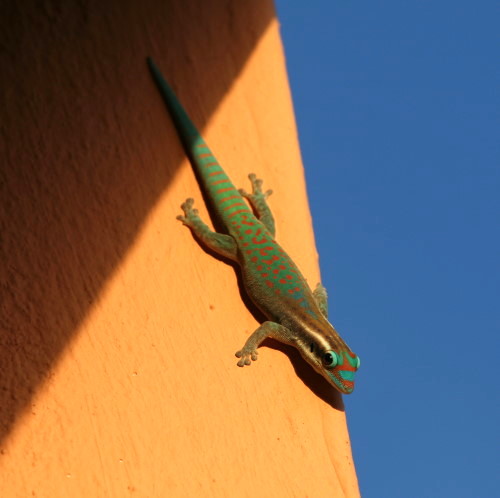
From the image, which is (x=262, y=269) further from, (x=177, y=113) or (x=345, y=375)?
(x=177, y=113)

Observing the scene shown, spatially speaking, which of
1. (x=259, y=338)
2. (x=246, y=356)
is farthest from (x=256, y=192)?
(x=246, y=356)

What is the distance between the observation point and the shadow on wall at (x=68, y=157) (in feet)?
8.50

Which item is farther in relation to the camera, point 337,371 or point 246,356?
point 337,371

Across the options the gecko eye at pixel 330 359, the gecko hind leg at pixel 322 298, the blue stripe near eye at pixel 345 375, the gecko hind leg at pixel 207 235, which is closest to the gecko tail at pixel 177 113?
the gecko hind leg at pixel 207 235

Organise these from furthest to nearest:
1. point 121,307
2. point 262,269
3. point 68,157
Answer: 1. point 262,269
2. point 68,157
3. point 121,307

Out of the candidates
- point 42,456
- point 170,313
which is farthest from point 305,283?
point 42,456

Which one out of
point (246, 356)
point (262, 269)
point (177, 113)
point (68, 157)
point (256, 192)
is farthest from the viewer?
point (256, 192)

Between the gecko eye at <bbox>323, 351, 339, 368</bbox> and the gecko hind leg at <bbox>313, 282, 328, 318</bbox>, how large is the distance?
0.59 m

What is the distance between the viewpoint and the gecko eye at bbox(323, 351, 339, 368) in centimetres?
343

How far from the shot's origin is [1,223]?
105 inches

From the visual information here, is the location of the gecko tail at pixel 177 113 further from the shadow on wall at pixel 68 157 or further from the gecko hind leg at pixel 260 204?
the gecko hind leg at pixel 260 204

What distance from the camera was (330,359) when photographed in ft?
11.3

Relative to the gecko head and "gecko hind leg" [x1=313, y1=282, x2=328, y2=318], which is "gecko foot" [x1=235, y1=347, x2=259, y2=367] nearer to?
the gecko head

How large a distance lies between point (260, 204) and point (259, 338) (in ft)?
3.23
